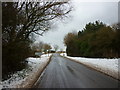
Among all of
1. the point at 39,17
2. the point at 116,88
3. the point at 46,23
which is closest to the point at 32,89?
the point at 116,88

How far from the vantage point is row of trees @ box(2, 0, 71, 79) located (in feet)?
46.5

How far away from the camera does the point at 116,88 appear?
9.92 meters

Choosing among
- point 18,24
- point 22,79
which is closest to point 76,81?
point 22,79

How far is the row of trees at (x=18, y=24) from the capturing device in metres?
14.2

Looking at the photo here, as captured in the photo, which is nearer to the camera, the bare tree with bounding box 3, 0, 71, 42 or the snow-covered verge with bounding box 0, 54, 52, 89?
the snow-covered verge with bounding box 0, 54, 52, 89

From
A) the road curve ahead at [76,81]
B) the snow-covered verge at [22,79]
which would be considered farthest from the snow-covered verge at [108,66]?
the snow-covered verge at [22,79]

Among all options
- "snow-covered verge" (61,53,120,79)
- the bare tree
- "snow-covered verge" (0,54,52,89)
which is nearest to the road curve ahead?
"snow-covered verge" (0,54,52,89)

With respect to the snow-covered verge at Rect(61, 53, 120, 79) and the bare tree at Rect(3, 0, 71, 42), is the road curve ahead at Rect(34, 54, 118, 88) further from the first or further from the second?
the bare tree at Rect(3, 0, 71, 42)

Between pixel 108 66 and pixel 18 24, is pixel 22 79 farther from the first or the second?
pixel 108 66

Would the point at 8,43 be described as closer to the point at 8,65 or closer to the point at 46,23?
the point at 8,65

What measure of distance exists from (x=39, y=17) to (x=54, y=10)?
2.22 m

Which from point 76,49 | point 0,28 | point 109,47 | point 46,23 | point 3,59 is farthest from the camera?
point 76,49

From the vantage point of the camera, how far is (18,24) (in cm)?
1650

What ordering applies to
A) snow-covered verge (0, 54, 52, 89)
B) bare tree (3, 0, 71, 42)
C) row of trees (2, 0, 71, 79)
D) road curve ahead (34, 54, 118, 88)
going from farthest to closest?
bare tree (3, 0, 71, 42), row of trees (2, 0, 71, 79), road curve ahead (34, 54, 118, 88), snow-covered verge (0, 54, 52, 89)
